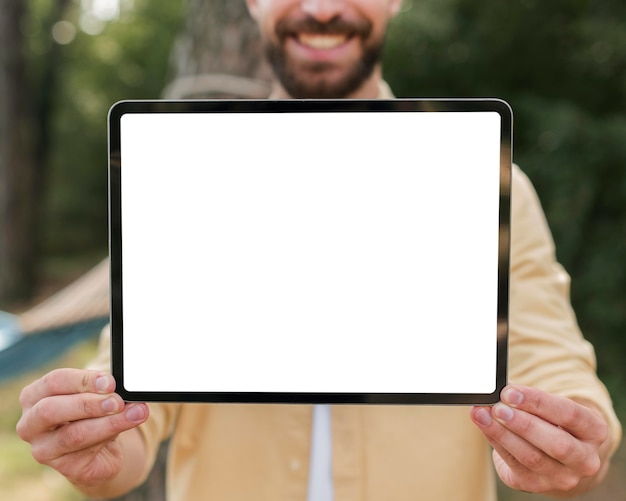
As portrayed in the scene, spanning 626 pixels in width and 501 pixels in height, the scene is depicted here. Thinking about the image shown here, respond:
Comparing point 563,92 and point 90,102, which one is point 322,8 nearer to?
point 563,92

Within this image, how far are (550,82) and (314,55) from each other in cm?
370

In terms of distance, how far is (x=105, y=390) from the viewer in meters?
0.79

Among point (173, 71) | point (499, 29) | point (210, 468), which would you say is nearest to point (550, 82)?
point (499, 29)

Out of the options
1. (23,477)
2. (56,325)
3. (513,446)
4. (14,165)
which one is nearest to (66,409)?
(513,446)

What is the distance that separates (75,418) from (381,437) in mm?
514

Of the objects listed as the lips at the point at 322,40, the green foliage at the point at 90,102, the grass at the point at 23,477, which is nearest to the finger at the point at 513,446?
the lips at the point at 322,40

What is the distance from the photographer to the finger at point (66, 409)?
79 cm

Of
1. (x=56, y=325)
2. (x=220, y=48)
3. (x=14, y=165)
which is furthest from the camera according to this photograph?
(x=14, y=165)

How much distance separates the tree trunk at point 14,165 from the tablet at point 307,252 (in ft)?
20.1

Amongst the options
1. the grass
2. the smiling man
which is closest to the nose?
the smiling man

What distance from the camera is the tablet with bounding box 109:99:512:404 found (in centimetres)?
79

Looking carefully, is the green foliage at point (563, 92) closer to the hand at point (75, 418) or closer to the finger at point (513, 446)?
the finger at point (513, 446)

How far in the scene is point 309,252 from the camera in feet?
2.66

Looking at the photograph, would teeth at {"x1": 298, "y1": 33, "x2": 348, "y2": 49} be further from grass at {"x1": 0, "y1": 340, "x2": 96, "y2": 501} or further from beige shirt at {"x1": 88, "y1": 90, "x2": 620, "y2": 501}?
grass at {"x1": 0, "y1": 340, "x2": 96, "y2": 501}
